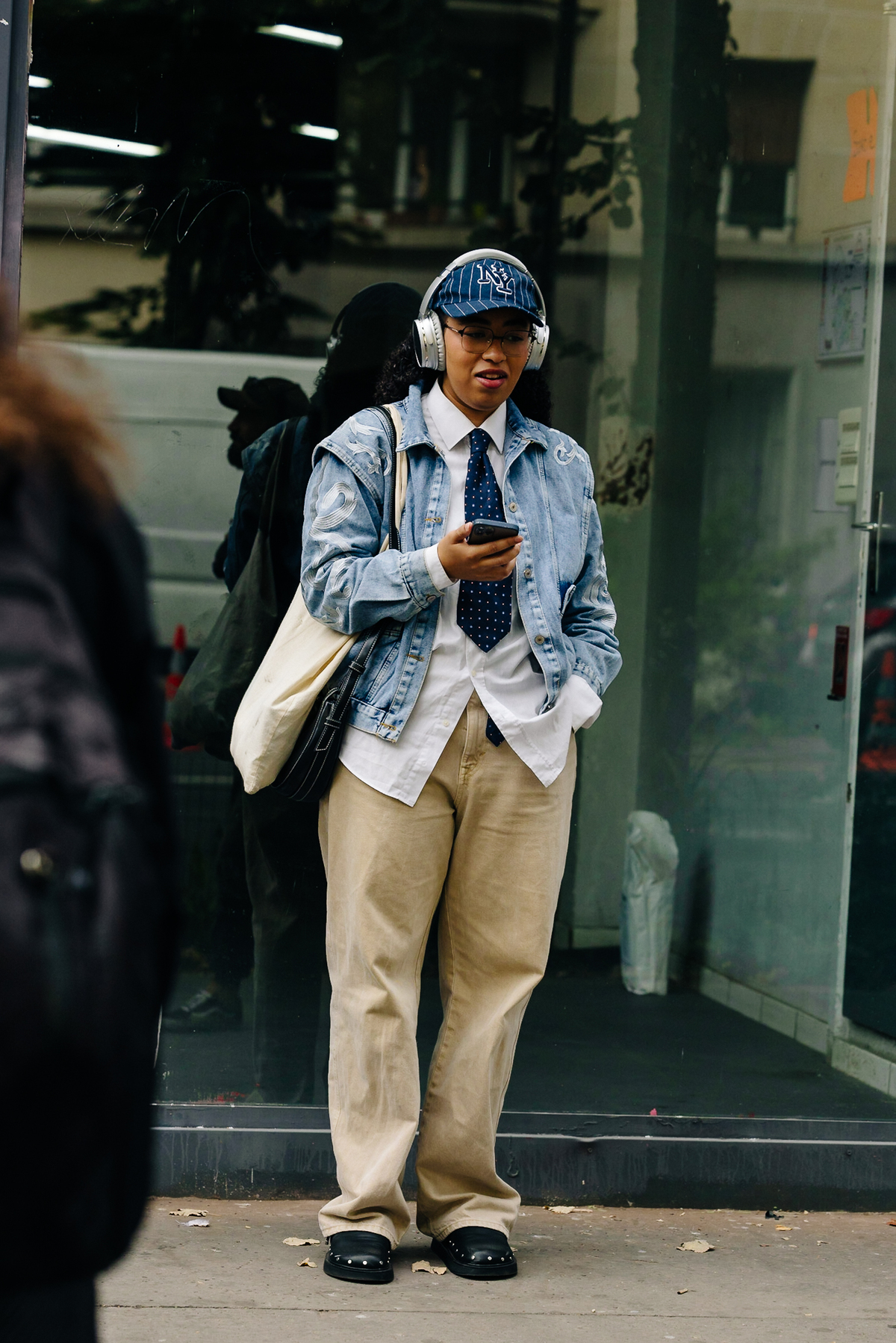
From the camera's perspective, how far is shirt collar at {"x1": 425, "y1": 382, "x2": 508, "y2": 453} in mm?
3451

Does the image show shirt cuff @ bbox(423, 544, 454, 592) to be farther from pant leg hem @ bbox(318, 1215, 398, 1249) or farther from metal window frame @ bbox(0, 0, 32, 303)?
pant leg hem @ bbox(318, 1215, 398, 1249)

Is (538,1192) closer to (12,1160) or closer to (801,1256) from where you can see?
(801,1256)

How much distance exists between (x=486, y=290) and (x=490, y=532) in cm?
61

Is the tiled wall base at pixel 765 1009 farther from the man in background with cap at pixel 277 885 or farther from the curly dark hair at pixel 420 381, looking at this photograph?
the curly dark hair at pixel 420 381

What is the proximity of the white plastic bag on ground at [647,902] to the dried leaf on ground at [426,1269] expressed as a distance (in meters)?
1.49

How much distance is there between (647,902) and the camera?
504 cm

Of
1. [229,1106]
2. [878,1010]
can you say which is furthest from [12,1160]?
[878,1010]

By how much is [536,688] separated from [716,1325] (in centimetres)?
139

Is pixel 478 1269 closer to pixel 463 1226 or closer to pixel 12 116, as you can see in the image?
pixel 463 1226

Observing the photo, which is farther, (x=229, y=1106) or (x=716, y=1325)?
(x=229, y=1106)

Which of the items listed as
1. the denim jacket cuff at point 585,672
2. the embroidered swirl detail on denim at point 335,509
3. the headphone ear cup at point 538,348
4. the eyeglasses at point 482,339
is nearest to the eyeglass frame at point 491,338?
the eyeglasses at point 482,339

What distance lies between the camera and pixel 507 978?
3.45 m

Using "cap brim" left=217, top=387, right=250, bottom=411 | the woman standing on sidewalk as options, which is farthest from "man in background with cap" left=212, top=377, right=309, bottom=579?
the woman standing on sidewalk

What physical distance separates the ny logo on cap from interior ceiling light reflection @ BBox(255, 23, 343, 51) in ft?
4.10
